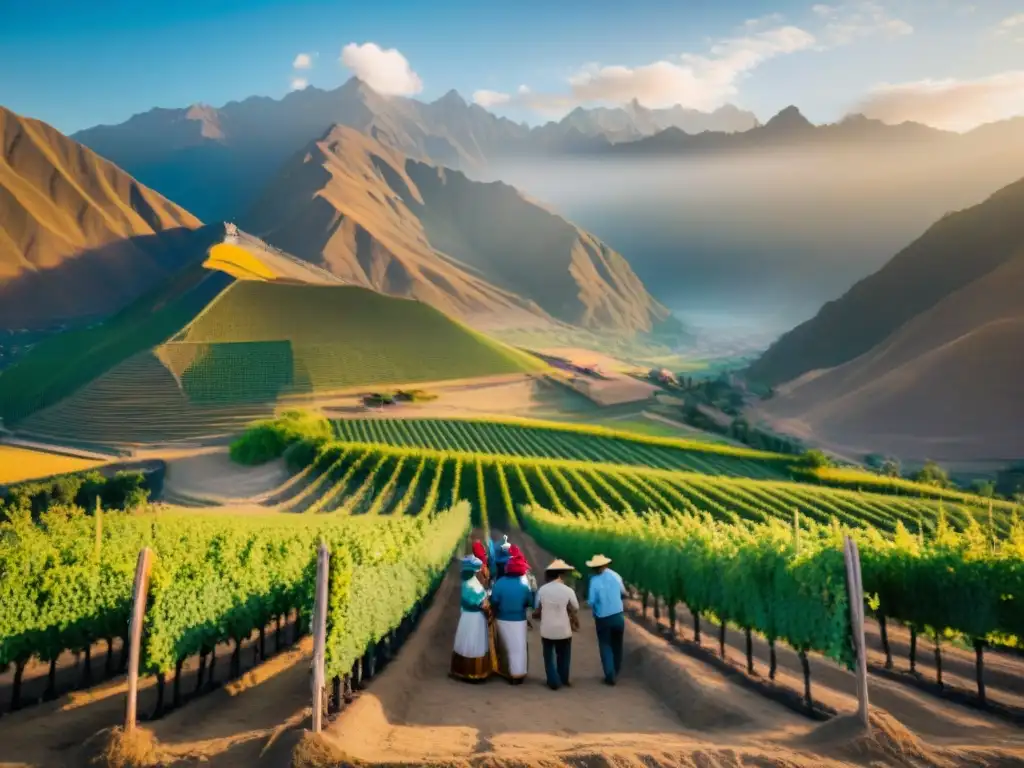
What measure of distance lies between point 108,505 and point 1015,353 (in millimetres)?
93040

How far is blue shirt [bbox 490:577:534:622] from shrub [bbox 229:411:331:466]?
175 ft

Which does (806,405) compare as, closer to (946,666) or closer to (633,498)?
(633,498)

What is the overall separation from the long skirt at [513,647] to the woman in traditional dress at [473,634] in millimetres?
210

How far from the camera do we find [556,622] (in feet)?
38.7

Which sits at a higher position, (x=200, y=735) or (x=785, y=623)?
(x=785, y=623)

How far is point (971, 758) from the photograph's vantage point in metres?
8.33

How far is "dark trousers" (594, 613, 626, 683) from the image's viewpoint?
12.2 metres

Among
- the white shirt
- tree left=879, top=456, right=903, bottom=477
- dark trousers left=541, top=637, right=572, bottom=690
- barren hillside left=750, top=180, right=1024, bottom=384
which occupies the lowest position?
dark trousers left=541, top=637, right=572, bottom=690

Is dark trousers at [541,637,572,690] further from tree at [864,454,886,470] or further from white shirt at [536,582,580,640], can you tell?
tree at [864,454,886,470]

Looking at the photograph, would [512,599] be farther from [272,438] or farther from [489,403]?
[489,403]

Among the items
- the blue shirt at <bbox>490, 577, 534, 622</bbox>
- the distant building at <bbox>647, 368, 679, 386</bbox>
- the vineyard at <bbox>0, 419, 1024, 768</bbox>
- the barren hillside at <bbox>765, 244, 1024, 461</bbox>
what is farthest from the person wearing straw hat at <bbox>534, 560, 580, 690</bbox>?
the distant building at <bbox>647, 368, 679, 386</bbox>

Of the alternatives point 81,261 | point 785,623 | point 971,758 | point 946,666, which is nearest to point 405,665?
point 785,623

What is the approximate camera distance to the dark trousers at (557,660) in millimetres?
11930

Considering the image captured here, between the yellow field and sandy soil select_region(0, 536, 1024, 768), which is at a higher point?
the yellow field
